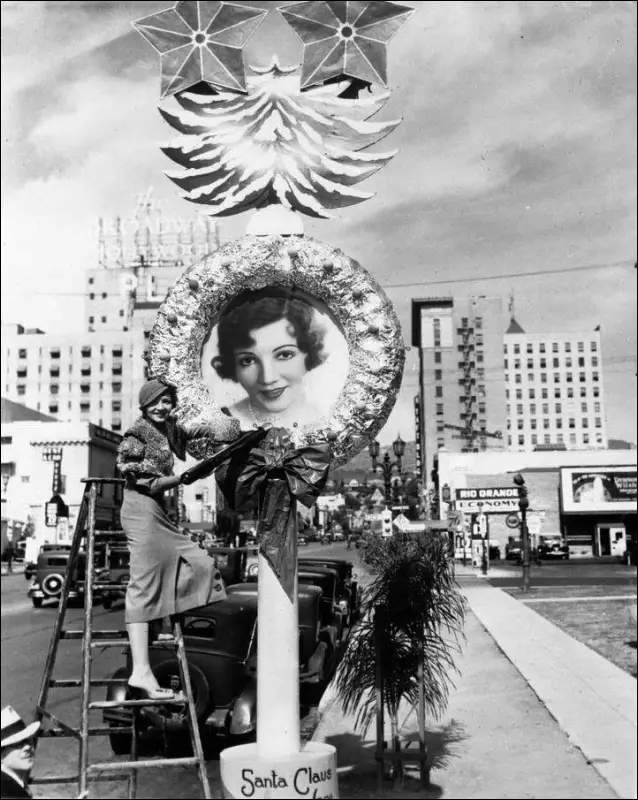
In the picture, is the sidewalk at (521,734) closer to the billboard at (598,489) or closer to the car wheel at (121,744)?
the car wheel at (121,744)

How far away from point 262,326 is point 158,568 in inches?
56.6

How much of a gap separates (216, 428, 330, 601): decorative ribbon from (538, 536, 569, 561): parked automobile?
48.3 meters

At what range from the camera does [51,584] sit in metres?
21.5

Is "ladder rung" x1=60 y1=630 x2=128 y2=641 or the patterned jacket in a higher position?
the patterned jacket

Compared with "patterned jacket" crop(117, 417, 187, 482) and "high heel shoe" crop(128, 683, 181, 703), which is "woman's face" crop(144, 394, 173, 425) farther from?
"high heel shoe" crop(128, 683, 181, 703)

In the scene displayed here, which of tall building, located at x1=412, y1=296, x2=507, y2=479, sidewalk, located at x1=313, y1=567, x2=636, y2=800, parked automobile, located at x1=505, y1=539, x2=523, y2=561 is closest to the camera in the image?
sidewalk, located at x1=313, y1=567, x2=636, y2=800

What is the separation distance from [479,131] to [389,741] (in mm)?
4802

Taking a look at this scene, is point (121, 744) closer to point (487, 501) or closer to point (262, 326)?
point (262, 326)

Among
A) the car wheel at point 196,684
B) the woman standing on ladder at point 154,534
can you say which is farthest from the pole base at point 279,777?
the car wheel at point 196,684

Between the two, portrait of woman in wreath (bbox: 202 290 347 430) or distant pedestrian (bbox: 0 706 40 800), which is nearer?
distant pedestrian (bbox: 0 706 40 800)

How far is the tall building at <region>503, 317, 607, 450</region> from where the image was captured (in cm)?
13675

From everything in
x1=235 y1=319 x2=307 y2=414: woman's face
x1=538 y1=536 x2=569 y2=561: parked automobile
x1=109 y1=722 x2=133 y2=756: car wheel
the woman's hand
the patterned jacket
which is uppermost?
x1=235 y1=319 x2=307 y2=414: woman's face

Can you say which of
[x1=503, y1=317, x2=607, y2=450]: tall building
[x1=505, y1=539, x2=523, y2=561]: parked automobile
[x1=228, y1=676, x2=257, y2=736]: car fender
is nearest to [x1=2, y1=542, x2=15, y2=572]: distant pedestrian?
[x1=505, y1=539, x2=523, y2=561]: parked automobile

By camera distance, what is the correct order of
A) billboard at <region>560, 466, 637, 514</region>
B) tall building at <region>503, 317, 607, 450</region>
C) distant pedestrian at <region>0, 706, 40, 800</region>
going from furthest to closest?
tall building at <region>503, 317, 607, 450</region>, billboard at <region>560, 466, 637, 514</region>, distant pedestrian at <region>0, 706, 40, 800</region>
